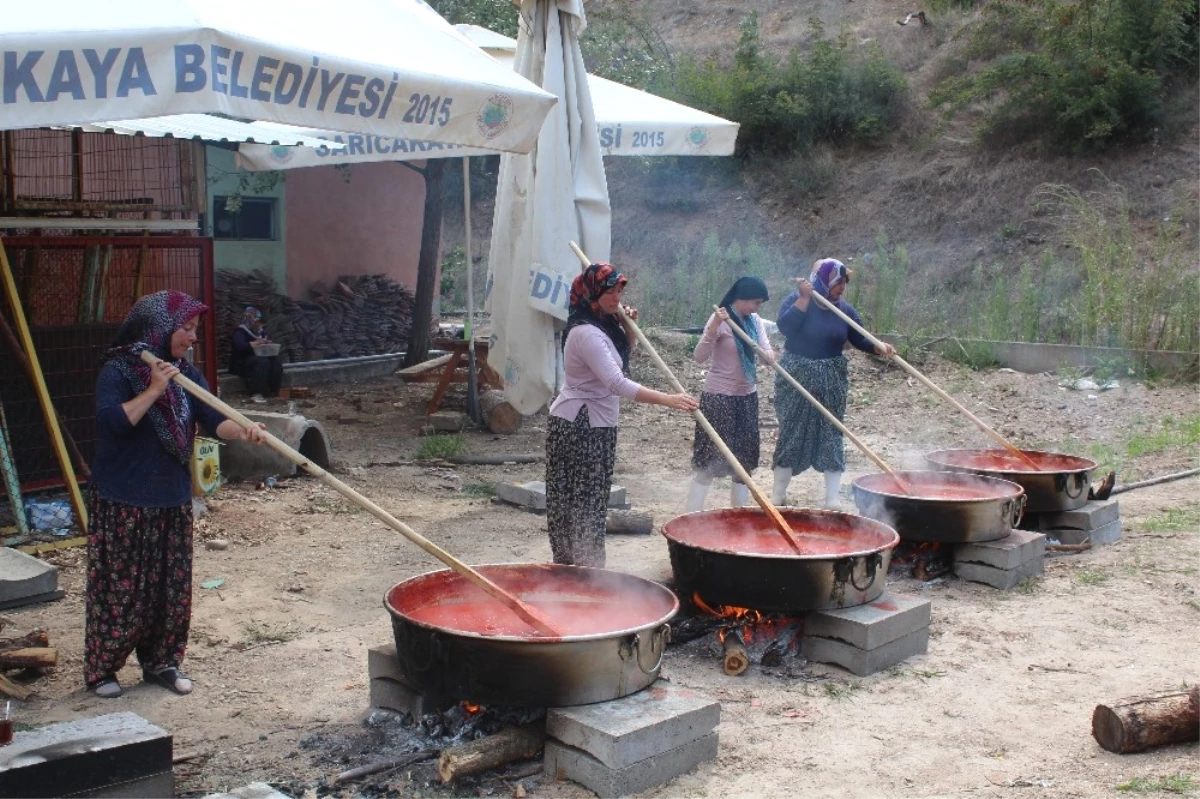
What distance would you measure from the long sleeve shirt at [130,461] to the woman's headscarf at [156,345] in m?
0.03

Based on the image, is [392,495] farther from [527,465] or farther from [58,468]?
[58,468]

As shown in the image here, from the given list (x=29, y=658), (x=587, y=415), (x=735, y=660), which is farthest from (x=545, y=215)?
(x=29, y=658)

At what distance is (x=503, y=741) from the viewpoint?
3.86 metres

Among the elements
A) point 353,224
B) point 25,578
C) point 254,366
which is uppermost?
point 353,224

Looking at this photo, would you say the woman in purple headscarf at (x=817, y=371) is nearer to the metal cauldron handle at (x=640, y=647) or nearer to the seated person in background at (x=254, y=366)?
the metal cauldron handle at (x=640, y=647)

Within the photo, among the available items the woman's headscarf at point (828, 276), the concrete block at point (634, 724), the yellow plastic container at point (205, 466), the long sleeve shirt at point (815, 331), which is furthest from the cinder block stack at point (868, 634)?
the yellow plastic container at point (205, 466)

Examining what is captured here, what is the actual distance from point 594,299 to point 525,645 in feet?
6.60

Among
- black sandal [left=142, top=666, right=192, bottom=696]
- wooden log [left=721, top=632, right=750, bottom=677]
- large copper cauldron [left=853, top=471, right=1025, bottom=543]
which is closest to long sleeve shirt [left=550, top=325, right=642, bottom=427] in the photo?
wooden log [left=721, top=632, right=750, bottom=677]

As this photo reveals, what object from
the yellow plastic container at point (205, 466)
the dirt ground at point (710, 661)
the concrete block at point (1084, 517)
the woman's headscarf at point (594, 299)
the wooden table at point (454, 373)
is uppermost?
the woman's headscarf at point (594, 299)

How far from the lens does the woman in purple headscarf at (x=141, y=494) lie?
429cm

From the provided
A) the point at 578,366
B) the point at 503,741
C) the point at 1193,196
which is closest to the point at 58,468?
the point at 578,366

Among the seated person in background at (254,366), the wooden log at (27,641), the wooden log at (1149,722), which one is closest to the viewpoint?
the wooden log at (1149,722)

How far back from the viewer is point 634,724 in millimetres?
3764

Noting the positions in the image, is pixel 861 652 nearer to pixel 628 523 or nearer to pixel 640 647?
pixel 640 647
